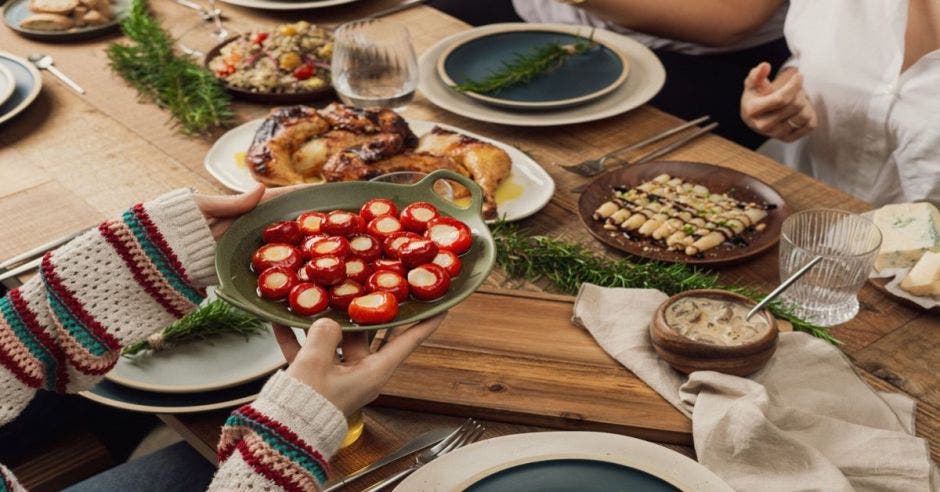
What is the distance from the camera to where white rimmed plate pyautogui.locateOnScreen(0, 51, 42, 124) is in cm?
190

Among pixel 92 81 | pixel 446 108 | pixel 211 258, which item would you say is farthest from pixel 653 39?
pixel 211 258

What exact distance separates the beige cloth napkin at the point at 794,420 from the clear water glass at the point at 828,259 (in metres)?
0.13

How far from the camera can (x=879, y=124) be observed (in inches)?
76.9

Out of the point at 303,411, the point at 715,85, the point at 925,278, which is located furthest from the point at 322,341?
the point at 715,85

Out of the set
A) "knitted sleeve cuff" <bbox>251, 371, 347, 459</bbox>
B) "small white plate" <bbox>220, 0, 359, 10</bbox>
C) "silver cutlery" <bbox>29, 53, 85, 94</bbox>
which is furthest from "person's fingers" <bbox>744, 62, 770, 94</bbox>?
"silver cutlery" <bbox>29, 53, 85, 94</bbox>

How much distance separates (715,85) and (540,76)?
78cm

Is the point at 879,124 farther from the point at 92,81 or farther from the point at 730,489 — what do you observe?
the point at 92,81

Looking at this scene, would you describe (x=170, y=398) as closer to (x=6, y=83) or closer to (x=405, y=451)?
(x=405, y=451)

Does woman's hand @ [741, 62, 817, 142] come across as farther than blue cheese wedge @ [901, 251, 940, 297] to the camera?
Yes

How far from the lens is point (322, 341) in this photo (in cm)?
94

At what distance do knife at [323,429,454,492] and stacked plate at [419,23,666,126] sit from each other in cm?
86

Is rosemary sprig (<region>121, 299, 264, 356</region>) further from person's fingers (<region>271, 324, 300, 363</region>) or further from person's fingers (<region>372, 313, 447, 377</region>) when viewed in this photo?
person's fingers (<region>372, 313, 447, 377</region>)

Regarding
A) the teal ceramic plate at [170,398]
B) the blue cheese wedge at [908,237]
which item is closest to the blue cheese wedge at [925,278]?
the blue cheese wedge at [908,237]

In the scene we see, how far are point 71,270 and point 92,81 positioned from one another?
43.2 inches
